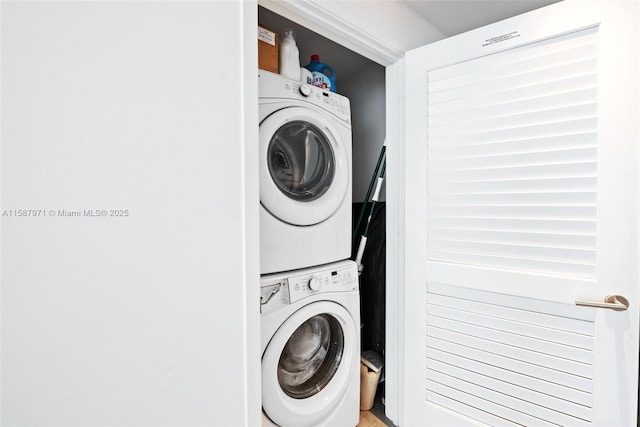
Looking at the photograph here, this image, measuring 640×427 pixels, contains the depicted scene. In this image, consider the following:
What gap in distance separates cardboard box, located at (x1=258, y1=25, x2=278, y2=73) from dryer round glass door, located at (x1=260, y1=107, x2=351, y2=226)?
229 millimetres

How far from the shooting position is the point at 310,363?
1.46 meters

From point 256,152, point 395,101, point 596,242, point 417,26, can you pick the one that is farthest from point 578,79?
point 256,152

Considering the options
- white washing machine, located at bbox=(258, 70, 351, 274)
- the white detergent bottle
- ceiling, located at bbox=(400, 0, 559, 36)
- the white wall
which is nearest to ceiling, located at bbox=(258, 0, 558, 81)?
ceiling, located at bbox=(400, 0, 559, 36)

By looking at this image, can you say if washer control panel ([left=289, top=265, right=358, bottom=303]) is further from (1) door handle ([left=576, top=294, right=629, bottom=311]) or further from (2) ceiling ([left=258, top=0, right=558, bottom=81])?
(2) ceiling ([left=258, top=0, right=558, bottom=81])

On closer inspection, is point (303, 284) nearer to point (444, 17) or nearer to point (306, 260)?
point (306, 260)

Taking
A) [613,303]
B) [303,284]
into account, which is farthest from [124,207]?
[613,303]

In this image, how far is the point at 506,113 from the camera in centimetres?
120

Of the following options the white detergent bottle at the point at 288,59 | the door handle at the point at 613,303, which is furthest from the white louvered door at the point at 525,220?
the white detergent bottle at the point at 288,59

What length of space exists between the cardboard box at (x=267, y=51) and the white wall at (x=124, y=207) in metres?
0.46

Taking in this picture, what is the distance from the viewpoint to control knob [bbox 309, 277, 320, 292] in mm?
1276

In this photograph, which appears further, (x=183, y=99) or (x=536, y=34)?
(x=536, y=34)

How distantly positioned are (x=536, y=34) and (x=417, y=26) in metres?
0.67

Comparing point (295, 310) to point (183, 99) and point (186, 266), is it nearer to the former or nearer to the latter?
point (186, 266)

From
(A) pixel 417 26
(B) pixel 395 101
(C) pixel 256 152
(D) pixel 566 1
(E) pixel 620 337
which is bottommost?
(E) pixel 620 337
